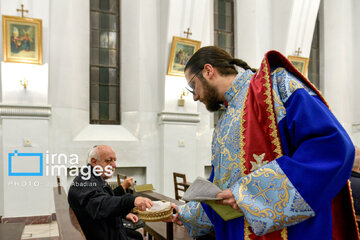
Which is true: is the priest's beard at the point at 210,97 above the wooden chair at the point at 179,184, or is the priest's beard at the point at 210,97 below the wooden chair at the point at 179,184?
above

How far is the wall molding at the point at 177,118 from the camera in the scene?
748 cm

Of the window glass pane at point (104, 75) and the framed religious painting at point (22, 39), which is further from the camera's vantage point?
the window glass pane at point (104, 75)

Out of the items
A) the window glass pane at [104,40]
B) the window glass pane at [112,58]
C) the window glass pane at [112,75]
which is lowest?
the window glass pane at [112,75]

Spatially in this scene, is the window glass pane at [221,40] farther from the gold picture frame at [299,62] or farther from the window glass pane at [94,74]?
the window glass pane at [94,74]

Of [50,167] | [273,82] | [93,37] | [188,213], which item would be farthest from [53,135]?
[273,82]

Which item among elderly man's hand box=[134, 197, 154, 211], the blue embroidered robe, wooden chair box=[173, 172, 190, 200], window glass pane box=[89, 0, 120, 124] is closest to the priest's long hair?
the blue embroidered robe

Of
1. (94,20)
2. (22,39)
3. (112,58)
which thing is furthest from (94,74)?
(22,39)

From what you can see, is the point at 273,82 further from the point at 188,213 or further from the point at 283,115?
the point at 188,213

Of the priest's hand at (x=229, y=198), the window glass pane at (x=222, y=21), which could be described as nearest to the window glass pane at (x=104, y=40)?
the window glass pane at (x=222, y=21)

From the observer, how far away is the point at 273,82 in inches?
57.4

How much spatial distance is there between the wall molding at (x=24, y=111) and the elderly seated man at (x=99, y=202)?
391cm

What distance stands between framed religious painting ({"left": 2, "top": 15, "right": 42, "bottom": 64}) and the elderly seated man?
163 inches

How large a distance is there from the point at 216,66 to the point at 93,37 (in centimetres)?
667

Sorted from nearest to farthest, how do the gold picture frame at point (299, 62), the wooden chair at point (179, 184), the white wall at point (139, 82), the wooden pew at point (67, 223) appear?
the wooden pew at point (67, 223) → the wooden chair at point (179, 184) → the white wall at point (139, 82) → the gold picture frame at point (299, 62)
